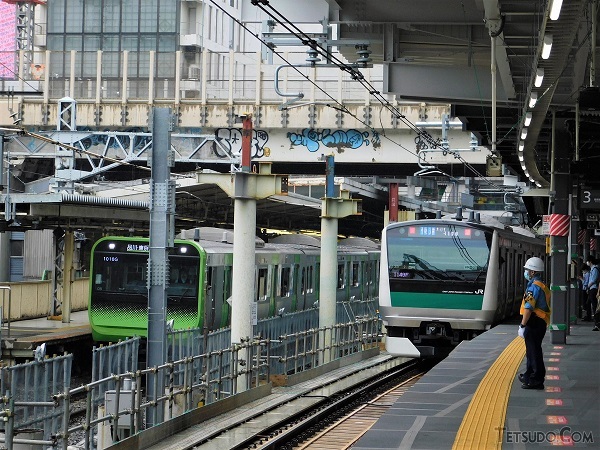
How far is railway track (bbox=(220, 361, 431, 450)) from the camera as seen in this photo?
14.2 m

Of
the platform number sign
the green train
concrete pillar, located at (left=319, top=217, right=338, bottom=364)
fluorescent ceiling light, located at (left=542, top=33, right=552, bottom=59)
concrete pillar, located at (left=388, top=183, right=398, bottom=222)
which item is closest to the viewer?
fluorescent ceiling light, located at (left=542, top=33, right=552, bottom=59)

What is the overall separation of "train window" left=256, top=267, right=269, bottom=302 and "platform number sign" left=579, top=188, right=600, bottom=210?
6.61 m

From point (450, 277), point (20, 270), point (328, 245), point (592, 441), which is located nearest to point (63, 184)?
point (328, 245)

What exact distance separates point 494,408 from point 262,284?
45.3 ft

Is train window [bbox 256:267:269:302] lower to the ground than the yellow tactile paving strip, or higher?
higher

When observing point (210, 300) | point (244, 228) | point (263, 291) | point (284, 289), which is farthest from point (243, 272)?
point (284, 289)

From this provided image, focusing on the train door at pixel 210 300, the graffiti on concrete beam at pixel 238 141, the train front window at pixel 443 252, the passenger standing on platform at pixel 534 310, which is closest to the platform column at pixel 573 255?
the train front window at pixel 443 252

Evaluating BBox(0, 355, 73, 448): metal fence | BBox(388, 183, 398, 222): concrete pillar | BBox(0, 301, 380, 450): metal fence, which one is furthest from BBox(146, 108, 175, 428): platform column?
BBox(388, 183, 398, 222): concrete pillar

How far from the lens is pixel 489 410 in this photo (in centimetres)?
1103

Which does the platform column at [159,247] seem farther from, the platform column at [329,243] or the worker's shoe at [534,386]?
the platform column at [329,243]

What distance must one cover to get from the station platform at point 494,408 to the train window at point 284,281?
33.2 ft

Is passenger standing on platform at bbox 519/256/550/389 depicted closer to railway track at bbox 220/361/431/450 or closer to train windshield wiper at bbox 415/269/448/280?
railway track at bbox 220/361/431/450

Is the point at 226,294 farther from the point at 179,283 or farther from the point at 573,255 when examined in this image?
the point at 573,255

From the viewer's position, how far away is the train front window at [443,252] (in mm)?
20781
